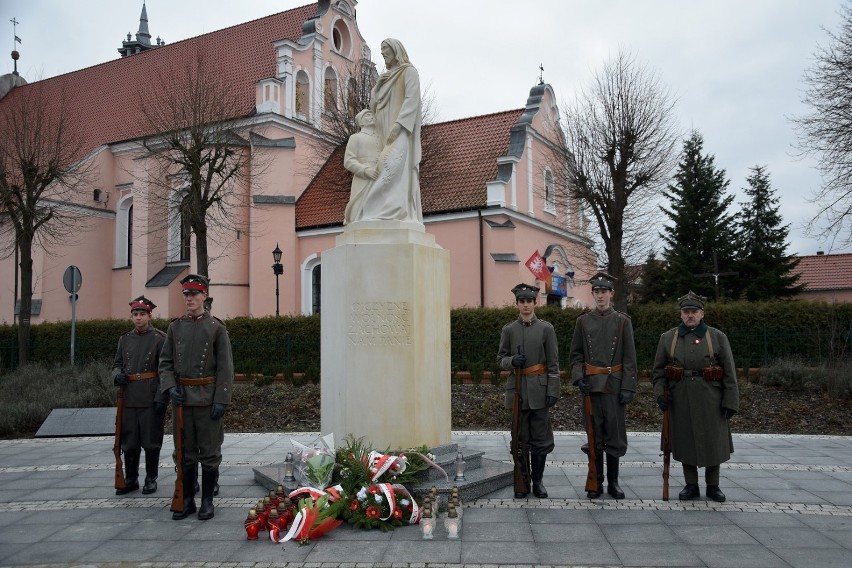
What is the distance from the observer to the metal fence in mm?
15109

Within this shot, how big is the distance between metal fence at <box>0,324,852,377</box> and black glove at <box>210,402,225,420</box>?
9.49 meters

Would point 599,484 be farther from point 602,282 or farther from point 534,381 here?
point 602,282

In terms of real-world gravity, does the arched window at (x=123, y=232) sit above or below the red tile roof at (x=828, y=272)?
above

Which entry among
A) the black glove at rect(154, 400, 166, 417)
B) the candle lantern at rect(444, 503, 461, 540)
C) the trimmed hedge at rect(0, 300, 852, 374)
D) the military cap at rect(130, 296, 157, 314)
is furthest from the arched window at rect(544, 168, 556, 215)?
the candle lantern at rect(444, 503, 461, 540)

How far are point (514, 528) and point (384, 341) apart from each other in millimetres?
1995

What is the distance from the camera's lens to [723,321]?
16.1 metres

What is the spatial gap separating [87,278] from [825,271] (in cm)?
3920

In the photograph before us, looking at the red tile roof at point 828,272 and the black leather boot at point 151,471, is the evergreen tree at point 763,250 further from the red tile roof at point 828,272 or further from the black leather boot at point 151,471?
the black leather boot at point 151,471

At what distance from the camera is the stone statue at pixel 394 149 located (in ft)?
22.1

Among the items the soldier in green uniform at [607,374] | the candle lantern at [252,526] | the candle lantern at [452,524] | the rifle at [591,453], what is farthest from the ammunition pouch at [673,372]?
the candle lantern at [252,526]

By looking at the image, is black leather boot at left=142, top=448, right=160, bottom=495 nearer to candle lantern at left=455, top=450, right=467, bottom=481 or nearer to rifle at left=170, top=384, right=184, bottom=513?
rifle at left=170, top=384, right=184, bottom=513

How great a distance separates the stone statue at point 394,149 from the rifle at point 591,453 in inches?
97.0

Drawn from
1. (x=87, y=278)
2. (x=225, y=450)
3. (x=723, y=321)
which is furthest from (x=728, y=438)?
(x=87, y=278)

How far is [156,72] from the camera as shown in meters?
29.7
